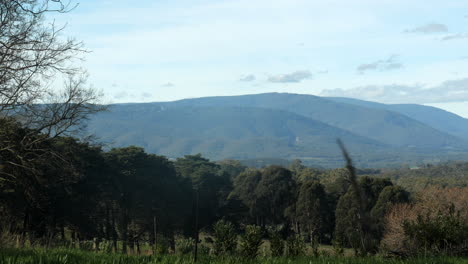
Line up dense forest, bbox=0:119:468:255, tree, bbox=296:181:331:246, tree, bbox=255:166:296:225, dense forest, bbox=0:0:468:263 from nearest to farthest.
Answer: dense forest, bbox=0:0:468:263 < dense forest, bbox=0:119:468:255 < tree, bbox=296:181:331:246 < tree, bbox=255:166:296:225

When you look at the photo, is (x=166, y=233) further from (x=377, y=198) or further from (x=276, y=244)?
(x=276, y=244)

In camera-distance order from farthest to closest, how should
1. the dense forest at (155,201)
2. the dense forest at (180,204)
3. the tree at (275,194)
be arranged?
1. the tree at (275,194)
2. the dense forest at (180,204)
3. the dense forest at (155,201)

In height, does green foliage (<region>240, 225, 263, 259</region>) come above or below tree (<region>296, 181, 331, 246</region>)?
above

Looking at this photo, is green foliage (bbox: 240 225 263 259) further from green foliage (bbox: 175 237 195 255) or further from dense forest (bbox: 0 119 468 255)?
green foliage (bbox: 175 237 195 255)

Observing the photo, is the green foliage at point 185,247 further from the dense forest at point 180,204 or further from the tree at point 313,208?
the tree at point 313,208

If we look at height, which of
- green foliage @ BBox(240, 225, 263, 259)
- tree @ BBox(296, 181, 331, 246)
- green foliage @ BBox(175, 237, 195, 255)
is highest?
green foliage @ BBox(240, 225, 263, 259)

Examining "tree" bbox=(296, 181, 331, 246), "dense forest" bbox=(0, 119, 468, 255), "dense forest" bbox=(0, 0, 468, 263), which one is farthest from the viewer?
"tree" bbox=(296, 181, 331, 246)

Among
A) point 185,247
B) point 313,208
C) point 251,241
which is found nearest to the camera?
point 251,241

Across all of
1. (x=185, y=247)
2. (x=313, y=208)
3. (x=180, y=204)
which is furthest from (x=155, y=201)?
(x=185, y=247)

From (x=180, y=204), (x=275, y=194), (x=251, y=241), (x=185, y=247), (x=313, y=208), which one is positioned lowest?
(x=313, y=208)

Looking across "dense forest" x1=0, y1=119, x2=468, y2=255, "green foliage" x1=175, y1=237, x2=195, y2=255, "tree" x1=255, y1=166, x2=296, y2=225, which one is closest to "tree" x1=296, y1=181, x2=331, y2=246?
"dense forest" x1=0, y1=119, x2=468, y2=255

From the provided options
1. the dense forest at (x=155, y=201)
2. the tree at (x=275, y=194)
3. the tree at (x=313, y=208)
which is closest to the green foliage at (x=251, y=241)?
the dense forest at (x=155, y=201)

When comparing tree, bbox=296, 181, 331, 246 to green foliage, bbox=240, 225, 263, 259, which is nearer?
green foliage, bbox=240, 225, 263, 259

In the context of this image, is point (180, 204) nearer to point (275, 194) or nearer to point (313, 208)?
point (313, 208)
